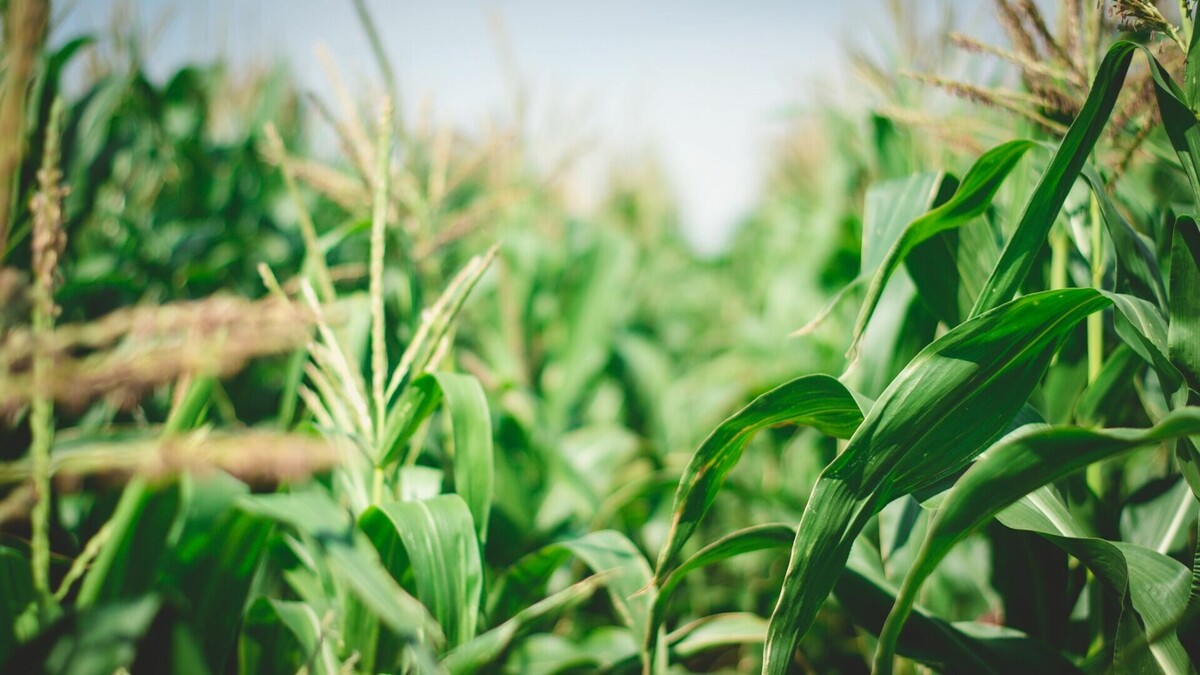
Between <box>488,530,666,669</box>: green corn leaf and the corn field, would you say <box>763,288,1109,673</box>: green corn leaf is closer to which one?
the corn field

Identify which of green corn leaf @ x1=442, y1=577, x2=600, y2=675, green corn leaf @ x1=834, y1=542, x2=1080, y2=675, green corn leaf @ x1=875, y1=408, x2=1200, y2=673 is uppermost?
green corn leaf @ x1=875, y1=408, x2=1200, y2=673

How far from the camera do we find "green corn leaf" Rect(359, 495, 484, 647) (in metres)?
0.60

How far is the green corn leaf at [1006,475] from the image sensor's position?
45 centimetres

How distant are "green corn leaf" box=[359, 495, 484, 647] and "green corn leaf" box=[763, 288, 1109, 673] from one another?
11.9 inches

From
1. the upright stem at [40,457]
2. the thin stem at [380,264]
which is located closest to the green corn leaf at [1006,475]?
the thin stem at [380,264]

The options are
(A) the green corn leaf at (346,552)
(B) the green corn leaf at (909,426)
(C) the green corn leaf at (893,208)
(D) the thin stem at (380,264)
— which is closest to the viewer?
(A) the green corn leaf at (346,552)

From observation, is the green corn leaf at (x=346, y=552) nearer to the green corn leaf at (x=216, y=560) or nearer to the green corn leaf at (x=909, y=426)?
the green corn leaf at (x=216, y=560)

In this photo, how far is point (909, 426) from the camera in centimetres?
54

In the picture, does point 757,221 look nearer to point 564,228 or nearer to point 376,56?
point 564,228

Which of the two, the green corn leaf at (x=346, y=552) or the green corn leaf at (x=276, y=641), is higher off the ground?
the green corn leaf at (x=346, y=552)

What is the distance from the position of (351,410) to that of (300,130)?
2.55m

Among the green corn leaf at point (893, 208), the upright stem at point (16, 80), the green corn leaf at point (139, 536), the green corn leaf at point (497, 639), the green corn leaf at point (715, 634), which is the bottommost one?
the green corn leaf at point (715, 634)

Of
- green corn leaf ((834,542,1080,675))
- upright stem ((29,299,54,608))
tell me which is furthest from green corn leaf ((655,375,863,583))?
upright stem ((29,299,54,608))

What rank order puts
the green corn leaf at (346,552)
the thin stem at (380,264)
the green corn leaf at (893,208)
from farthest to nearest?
1. the green corn leaf at (893,208)
2. the thin stem at (380,264)
3. the green corn leaf at (346,552)
